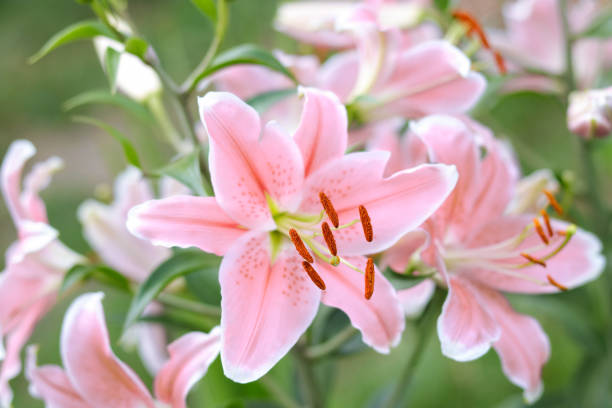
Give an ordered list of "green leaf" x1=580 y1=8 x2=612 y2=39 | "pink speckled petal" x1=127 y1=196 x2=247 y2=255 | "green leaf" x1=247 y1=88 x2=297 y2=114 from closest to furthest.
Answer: "pink speckled petal" x1=127 y1=196 x2=247 y2=255
"green leaf" x1=247 y1=88 x2=297 y2=114
"green leaf" x1=580 y1=8 x2=612 y2=39

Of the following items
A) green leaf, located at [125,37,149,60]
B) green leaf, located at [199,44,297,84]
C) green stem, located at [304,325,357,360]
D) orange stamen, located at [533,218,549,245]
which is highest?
green leaf, located at [125,37,149,60]

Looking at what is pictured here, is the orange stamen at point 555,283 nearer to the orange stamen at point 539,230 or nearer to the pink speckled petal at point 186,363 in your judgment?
the orange stamen at point 539,230

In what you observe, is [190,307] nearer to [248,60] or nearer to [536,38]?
[248,60]

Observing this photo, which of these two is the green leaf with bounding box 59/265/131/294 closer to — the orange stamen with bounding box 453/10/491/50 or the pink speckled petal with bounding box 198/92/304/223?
the pink speckled petal with bounding box 198/92/304/223

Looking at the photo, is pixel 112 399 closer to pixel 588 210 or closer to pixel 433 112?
pixel 433 112

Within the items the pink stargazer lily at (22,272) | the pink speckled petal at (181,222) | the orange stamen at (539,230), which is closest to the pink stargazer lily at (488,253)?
the orange stamen at (539,230)

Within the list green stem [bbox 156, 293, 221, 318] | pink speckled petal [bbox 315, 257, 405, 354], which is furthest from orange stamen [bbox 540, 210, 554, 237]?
green stem [bbox 156, 293, 221, 318]

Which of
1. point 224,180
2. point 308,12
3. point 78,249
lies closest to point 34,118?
point 78,249
